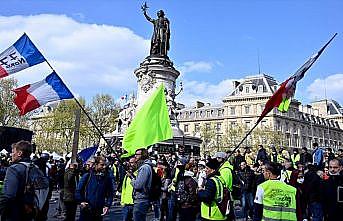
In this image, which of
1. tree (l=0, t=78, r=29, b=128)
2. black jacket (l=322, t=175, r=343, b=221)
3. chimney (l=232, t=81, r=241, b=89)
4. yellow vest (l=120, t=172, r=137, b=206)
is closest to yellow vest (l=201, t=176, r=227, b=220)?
black jacket (l=322, t=175, r=343, b=221)

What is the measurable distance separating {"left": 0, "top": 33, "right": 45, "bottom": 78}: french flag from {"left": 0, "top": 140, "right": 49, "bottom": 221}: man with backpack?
5.86 m

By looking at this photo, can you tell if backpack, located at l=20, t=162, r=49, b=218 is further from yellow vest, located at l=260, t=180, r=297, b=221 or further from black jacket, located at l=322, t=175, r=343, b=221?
black jacket, located at l=322, t=175, r=343, b=221

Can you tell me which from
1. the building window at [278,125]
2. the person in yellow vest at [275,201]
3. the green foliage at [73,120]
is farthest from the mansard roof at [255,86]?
the person in yellow vest at [275,201]

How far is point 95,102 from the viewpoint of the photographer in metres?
69.3

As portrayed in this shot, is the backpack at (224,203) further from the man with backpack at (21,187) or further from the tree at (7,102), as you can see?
the tree at (7,102)

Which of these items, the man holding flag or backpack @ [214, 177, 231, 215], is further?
the man holding flag

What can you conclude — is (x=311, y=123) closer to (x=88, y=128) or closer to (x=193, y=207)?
(x=88, y=128)

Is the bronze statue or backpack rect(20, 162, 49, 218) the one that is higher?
the bronze statue

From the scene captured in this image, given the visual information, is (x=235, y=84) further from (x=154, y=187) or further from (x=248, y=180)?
(x=154, y=187)

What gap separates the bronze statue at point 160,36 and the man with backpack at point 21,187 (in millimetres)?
28636

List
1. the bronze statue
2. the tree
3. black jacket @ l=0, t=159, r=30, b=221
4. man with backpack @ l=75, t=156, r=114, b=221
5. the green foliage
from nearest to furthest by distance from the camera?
black jacket @ l=0, t=159, r=30, b=221
man with backpack @ l=75, t=156, r=114, b=221
the bronze statue
the tree
the green foliage

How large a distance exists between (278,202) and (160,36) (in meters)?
29.6

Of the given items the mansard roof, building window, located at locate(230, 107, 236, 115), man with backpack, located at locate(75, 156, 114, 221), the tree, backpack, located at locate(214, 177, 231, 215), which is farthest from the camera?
Result: building window, located at locate(230, 107, 236, 115)

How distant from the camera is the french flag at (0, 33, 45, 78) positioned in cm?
1142
